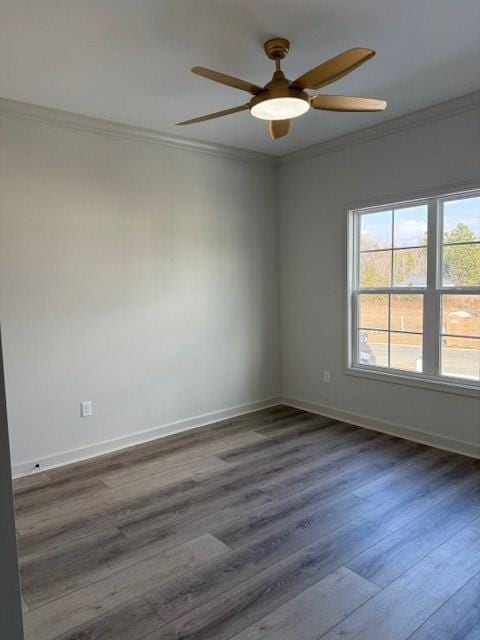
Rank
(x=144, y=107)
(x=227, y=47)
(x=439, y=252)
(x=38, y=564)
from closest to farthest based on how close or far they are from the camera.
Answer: (x=38, y=564)
(x=227, y=47)
(x=144, y=107)
(x=439, y=252)

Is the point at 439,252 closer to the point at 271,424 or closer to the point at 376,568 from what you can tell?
the point at 271,424

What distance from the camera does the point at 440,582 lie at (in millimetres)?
2016

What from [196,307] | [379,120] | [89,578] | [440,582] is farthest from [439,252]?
[89,578]

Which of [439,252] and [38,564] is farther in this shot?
[439,252]

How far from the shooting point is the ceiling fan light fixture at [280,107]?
2234mm

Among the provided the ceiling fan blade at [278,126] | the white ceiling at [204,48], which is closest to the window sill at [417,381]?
the white ceiling at [204,48]

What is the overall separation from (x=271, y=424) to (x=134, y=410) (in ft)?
4.37

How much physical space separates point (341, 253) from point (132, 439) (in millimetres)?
2597

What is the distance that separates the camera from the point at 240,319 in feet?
15.0

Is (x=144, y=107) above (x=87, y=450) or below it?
above

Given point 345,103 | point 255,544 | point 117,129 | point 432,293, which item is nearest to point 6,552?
point 255,544

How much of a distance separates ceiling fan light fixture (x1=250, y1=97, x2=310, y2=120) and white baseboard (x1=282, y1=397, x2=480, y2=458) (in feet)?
9.00

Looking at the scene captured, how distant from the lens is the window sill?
11.1 ft

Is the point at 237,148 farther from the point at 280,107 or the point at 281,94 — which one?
the point at 281,94
